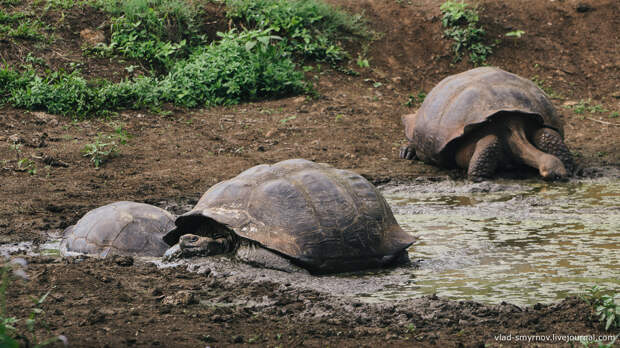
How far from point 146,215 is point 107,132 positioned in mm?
4257

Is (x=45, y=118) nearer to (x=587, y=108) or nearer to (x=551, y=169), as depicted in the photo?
(x=551, y=169)

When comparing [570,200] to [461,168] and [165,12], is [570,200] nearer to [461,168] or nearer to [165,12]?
[461,168]

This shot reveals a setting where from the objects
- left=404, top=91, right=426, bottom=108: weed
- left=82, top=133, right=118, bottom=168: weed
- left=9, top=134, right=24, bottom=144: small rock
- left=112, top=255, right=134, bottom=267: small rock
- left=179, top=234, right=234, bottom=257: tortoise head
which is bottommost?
left=112, top=255, right=134, bottom=267: small rock

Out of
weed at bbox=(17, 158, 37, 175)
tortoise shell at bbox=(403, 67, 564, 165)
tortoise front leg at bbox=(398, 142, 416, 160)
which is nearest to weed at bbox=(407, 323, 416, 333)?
tortoise shell at bbox=(403, 67, 564, 165)

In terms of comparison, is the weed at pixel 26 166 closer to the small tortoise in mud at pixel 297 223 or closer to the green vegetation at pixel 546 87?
the small tortoise in mud at pixel 297 223

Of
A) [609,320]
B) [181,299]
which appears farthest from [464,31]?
[609,320]

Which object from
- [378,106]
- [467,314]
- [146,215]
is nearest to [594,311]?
[467,314]

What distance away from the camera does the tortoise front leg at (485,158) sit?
876 centimetres

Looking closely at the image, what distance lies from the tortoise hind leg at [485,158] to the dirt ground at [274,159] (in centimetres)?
51

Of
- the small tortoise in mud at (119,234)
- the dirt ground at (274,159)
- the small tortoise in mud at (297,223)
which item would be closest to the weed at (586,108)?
the dirt ground at (274,159)

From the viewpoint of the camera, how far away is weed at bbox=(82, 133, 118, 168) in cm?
865

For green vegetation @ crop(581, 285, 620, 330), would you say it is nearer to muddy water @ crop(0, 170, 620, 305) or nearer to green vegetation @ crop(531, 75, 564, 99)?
muddy water @ crop(0, 170, 620, 305)

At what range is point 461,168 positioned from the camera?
31.2 ft

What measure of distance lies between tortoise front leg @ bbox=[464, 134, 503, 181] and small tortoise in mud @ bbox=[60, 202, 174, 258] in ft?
13.9
